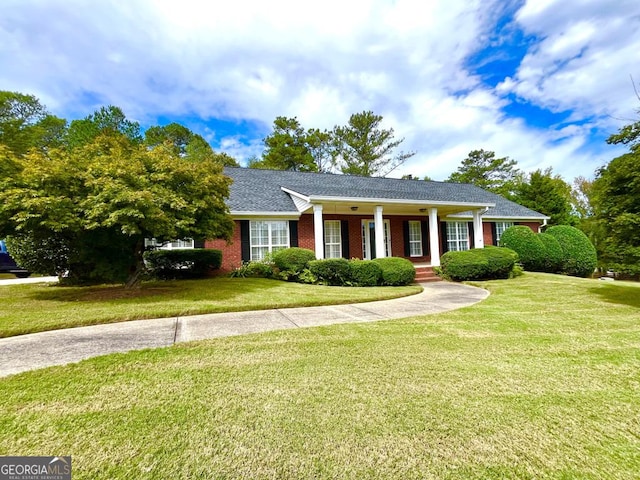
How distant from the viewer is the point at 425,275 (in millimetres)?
12742

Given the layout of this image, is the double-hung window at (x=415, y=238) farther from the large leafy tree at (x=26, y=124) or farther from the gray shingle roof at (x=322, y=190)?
the large leafy tree at (x=26, y=124)

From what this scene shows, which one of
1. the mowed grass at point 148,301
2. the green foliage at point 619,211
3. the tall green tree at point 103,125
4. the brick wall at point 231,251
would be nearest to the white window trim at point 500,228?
the green foliage at point 619,211

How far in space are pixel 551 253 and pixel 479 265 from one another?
6.14 metres

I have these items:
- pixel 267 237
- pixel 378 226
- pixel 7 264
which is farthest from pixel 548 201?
pixel 7 264

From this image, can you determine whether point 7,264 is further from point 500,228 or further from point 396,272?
point 500,228

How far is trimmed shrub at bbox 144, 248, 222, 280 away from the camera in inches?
432

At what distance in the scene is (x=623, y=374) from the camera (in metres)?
3.20

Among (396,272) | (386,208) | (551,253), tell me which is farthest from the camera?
(551,253)

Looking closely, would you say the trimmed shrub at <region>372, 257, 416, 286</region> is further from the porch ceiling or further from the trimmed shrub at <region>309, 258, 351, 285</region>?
the porch ceiling

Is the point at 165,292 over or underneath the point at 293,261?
underneath

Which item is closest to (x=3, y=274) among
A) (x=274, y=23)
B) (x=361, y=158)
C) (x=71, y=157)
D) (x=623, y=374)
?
(x=71, y=157)

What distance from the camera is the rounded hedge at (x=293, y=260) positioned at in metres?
11.0

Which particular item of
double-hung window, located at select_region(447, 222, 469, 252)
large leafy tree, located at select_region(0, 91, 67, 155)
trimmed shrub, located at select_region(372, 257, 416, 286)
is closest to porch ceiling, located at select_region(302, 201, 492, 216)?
double-hung window, located at select_region(447, 222, 469, 252)

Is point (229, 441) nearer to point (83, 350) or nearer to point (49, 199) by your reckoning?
point (83, 350)
